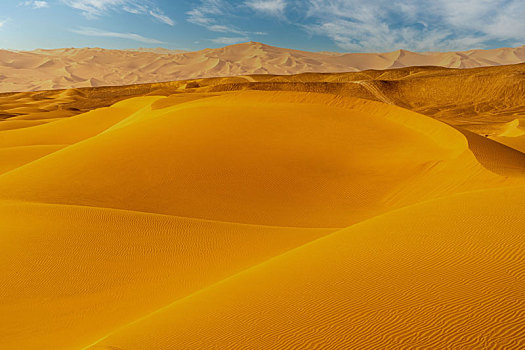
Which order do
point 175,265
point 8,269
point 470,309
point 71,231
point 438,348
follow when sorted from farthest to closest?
point 71,231
point 175,265
point 8,269
point 470,309
point 438,348

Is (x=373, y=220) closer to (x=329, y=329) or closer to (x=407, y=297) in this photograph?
(x=407, y=297)

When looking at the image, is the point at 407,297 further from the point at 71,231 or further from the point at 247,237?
the point at 71,231

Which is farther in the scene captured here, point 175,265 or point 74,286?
point 175,265

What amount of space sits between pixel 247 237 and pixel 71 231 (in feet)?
11.3

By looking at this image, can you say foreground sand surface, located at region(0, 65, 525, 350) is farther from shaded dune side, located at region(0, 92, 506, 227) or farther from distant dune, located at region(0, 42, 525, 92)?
distant dune, located at region(0, 42, 525, 92)

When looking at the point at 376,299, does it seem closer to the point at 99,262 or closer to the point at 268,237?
the point at 268,237

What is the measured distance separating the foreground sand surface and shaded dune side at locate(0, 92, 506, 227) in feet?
0.24

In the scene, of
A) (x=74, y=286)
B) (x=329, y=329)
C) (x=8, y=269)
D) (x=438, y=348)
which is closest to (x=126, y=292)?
(x=74, y=286)

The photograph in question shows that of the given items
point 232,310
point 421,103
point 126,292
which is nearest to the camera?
point 232,310

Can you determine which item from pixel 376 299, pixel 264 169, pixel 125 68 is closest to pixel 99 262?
pixel 376 299

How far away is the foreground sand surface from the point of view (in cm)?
381

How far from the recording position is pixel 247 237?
773 cm

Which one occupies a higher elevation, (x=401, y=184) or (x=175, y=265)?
(x=401, y=184)

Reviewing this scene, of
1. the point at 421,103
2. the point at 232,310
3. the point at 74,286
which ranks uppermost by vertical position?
the point at 421,103
